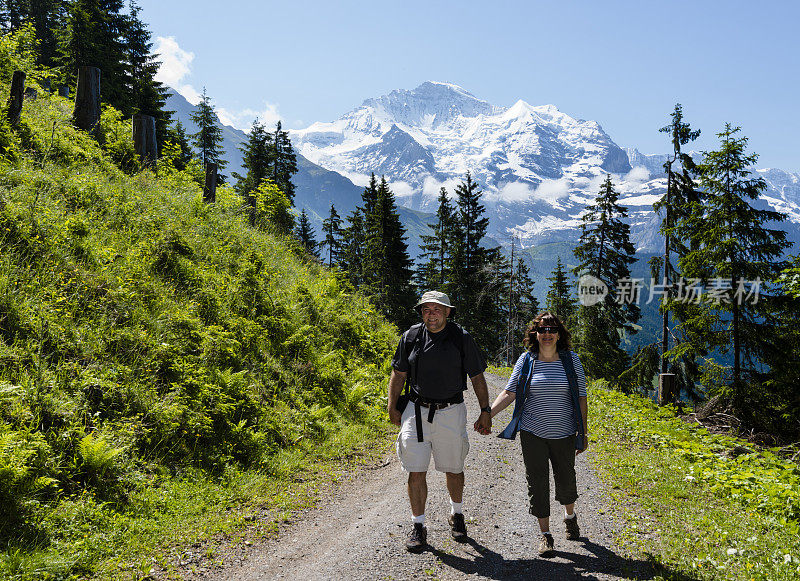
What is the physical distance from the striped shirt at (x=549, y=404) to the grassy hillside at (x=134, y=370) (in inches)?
155

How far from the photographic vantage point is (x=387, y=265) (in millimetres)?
36531

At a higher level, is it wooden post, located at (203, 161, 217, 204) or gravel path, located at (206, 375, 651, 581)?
wooden post, located at (203, 161, 217, 204)

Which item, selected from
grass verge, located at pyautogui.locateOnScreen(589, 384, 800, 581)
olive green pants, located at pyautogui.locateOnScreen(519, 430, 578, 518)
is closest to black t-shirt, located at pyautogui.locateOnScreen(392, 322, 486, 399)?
olive green pants, located at pyautogui.locateOnScreen(519, 430, 578, 518)

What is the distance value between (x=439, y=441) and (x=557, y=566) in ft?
5.85

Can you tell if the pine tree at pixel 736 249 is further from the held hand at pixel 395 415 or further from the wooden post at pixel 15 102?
the wooden post at pixel 15 102

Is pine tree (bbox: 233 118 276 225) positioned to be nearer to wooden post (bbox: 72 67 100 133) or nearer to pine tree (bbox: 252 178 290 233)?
pine tree (bbox: 252 178 290 233)

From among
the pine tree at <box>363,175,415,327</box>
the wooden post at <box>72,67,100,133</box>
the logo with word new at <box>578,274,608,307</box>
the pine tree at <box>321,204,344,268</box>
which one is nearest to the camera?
the wooden post at <box>72,67,100,133</box>

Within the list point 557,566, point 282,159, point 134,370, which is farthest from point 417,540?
point 282,159

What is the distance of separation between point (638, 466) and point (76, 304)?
10147 millimetres

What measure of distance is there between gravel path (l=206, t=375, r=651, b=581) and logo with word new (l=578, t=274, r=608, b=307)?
23387 millimetres

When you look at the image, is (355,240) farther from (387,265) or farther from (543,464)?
(543,464)

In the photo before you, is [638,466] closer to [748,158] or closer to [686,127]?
[748,158]

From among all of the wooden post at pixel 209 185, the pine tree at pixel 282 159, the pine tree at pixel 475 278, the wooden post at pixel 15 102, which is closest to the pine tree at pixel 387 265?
the pine tree at pixel 475 278

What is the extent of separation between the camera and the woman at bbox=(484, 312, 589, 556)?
524cm
